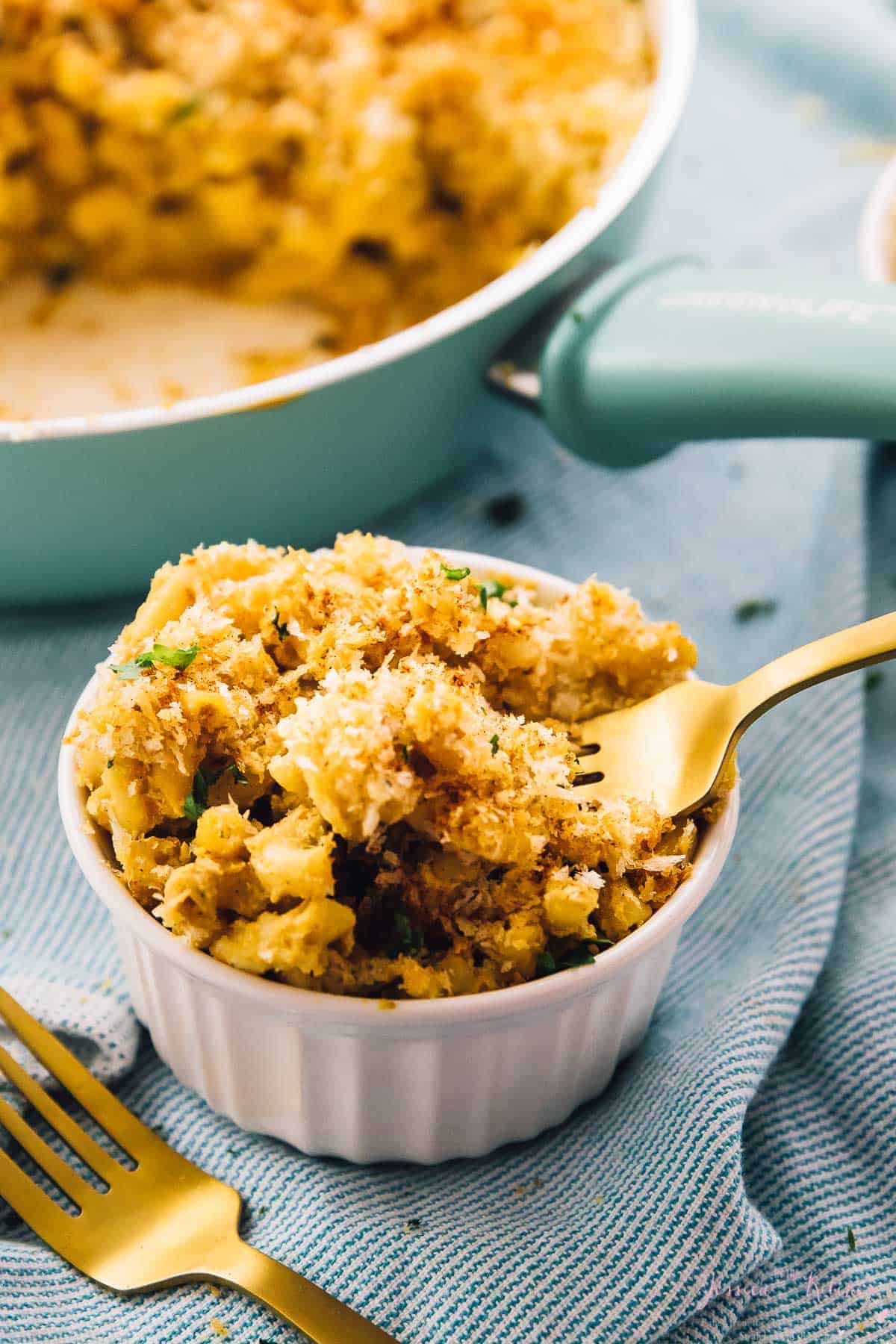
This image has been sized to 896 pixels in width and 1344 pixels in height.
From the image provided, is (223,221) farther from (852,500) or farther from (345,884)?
(345,884)

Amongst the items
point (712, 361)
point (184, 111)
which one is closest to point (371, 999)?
point (712, 361)

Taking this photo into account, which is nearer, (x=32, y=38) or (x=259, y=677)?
(x=259, y=677)

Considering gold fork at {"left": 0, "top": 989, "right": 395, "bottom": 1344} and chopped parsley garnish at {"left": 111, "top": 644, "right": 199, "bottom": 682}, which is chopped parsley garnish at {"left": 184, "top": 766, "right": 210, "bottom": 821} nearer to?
chopped parsley garnish at {"left": 111, "top": 644, "right": 199, "bottom": 682}

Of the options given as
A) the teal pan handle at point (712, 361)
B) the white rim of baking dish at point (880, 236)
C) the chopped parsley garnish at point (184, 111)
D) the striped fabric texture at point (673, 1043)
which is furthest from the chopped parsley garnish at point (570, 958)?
the chopped parsley garnish at point (184, 111)

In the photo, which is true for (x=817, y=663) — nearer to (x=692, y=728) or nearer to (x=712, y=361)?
(x=692, y=728)

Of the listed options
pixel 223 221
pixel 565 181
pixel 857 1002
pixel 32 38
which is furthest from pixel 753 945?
pixel 32 38

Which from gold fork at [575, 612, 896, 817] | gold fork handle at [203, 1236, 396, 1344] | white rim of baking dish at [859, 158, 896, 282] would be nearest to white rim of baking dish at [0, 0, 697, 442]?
white rim of baking dish at [859, 158, 896, 282]

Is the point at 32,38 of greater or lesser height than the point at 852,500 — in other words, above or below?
above
